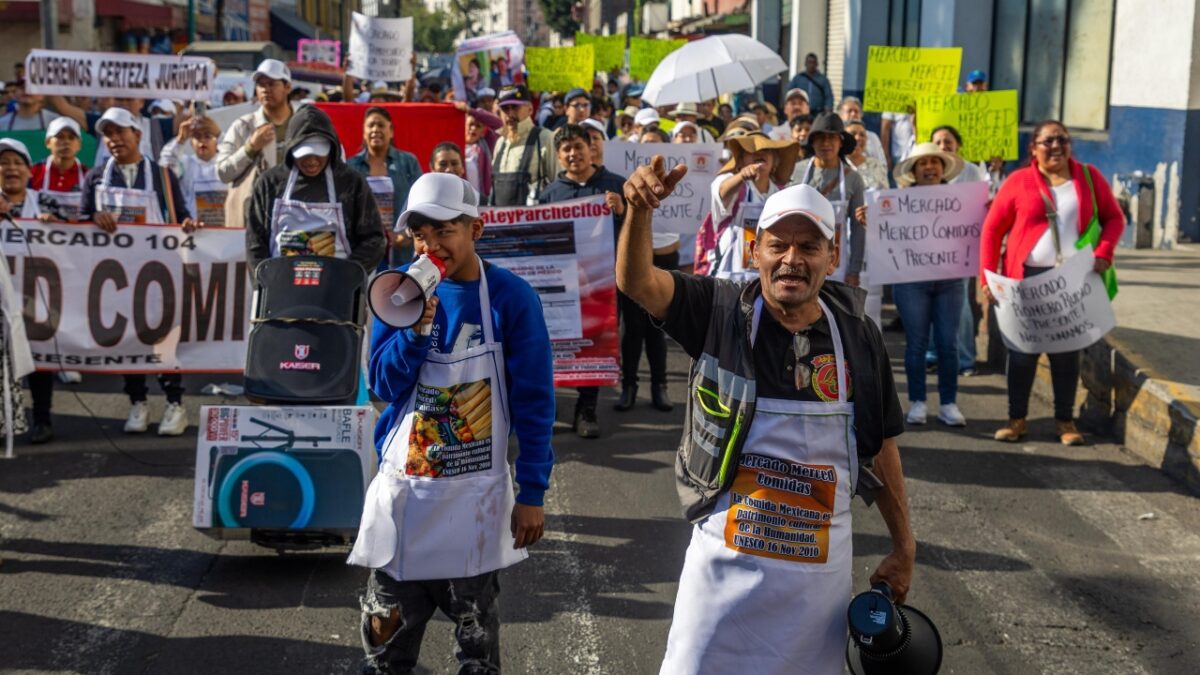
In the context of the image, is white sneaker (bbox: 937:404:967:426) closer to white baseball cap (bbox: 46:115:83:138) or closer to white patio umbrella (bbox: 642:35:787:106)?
white patio umbrella (bbox: 642:35:787:106)

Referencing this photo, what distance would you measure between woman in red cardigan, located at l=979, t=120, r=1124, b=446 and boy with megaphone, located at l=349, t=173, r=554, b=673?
17.5ft

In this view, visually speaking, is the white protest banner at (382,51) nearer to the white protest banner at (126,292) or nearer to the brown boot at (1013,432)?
the white protest banner at (126,292)

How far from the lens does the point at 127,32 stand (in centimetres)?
3981

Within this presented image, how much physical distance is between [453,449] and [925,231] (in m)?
6.07

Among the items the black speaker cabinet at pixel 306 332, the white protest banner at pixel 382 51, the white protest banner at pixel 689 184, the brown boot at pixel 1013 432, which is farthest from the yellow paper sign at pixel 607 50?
the black speaker cabinet at pixel 306 332

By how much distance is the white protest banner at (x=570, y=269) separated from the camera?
29.8 feet

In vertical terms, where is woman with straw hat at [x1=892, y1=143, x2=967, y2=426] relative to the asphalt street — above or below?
above

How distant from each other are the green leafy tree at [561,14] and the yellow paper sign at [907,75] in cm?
7620

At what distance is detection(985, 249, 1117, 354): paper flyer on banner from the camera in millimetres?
8812

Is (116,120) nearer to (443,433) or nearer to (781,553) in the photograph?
(443,433)

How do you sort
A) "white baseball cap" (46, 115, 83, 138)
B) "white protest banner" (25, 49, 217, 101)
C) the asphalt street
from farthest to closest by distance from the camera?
"white protest banner" (25, 49, 217, 101), "white baseball cap" (46, 115, 83, 138), the asphalt street

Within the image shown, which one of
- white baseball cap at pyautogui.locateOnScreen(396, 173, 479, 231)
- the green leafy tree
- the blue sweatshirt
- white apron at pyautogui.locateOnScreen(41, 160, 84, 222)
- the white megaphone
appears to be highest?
the green leafy tree

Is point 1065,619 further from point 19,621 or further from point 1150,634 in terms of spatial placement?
point 19,621

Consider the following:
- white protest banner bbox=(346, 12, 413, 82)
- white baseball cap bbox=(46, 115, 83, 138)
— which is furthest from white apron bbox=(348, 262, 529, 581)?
white protest banner bbox=(346, 12, 413, 82)
